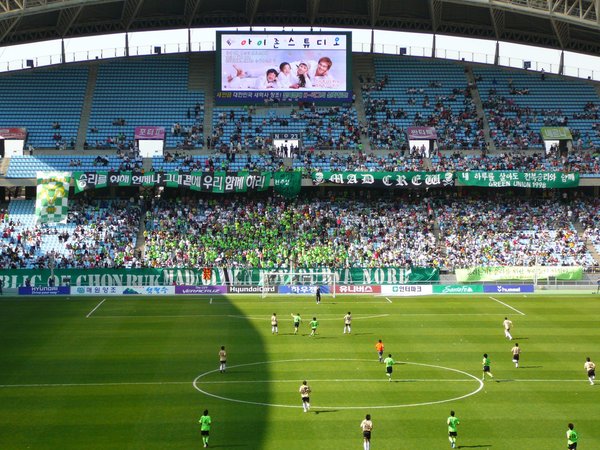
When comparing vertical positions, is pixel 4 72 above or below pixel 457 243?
above

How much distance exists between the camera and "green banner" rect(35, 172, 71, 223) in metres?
64.6

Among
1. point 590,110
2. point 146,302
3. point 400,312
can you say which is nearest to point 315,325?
point 400,312

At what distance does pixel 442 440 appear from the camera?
30391mm

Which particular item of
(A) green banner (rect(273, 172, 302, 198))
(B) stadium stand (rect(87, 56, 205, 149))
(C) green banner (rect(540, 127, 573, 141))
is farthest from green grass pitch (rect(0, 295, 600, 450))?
(C) green banner (rect(540, 127, 573, 141))

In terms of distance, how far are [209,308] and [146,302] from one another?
520cm

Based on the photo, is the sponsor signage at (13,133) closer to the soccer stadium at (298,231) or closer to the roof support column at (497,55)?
the soccer stadium at (298,231)

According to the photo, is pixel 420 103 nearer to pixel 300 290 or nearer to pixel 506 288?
pixel 506 288

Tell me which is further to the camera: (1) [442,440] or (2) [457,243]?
(2) [457,243]

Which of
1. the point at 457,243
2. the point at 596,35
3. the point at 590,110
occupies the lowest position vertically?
the point at 457,243

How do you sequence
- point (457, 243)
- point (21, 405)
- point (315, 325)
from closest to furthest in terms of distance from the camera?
1. point (21, 405)
2. point (315, 325)
3. point (457, 243)

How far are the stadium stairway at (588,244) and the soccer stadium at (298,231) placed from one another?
6.0 inches

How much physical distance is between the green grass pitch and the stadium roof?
35303 millimetres

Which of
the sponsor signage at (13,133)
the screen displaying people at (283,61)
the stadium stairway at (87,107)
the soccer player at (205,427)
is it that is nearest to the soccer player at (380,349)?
the soccer player at (205,427)

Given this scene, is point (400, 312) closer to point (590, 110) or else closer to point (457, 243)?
point (457, 243)
